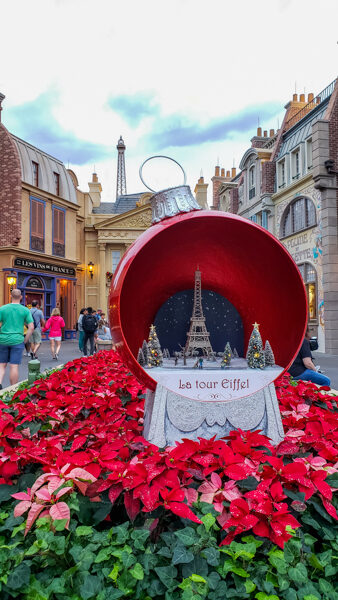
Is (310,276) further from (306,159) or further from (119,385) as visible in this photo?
(119,385)

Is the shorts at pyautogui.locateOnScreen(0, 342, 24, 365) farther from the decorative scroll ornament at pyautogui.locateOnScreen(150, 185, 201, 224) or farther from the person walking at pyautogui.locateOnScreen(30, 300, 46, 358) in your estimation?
the person walking at pyautogui.locateOnScreen(30, 300, 46, 358)

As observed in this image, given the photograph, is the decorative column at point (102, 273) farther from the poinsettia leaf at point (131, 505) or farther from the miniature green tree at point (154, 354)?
the poinsettia leaf at point (131, 505)

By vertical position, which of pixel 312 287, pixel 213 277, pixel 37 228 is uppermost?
pixel 37 228

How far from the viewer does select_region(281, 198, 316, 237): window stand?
57.7 feet

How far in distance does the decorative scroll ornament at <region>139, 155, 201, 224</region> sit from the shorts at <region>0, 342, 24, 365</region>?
409cm

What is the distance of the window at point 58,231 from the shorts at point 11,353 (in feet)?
60.2

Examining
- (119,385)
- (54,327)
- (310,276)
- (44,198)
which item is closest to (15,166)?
(44,198)

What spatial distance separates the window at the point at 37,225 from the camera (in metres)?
22.6

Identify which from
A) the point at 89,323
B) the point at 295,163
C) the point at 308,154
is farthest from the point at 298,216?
the point at 89,323

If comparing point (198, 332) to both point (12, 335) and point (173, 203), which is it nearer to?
point (173, 203)

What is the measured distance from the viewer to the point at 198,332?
4539mm

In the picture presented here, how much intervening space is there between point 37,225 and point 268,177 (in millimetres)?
12426

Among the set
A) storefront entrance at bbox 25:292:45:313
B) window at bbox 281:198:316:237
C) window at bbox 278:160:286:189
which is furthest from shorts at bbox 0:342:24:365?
window at bbox 278:160:286:189

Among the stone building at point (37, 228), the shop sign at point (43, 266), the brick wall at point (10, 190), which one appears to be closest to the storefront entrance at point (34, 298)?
the stone building at point (37, 228)
